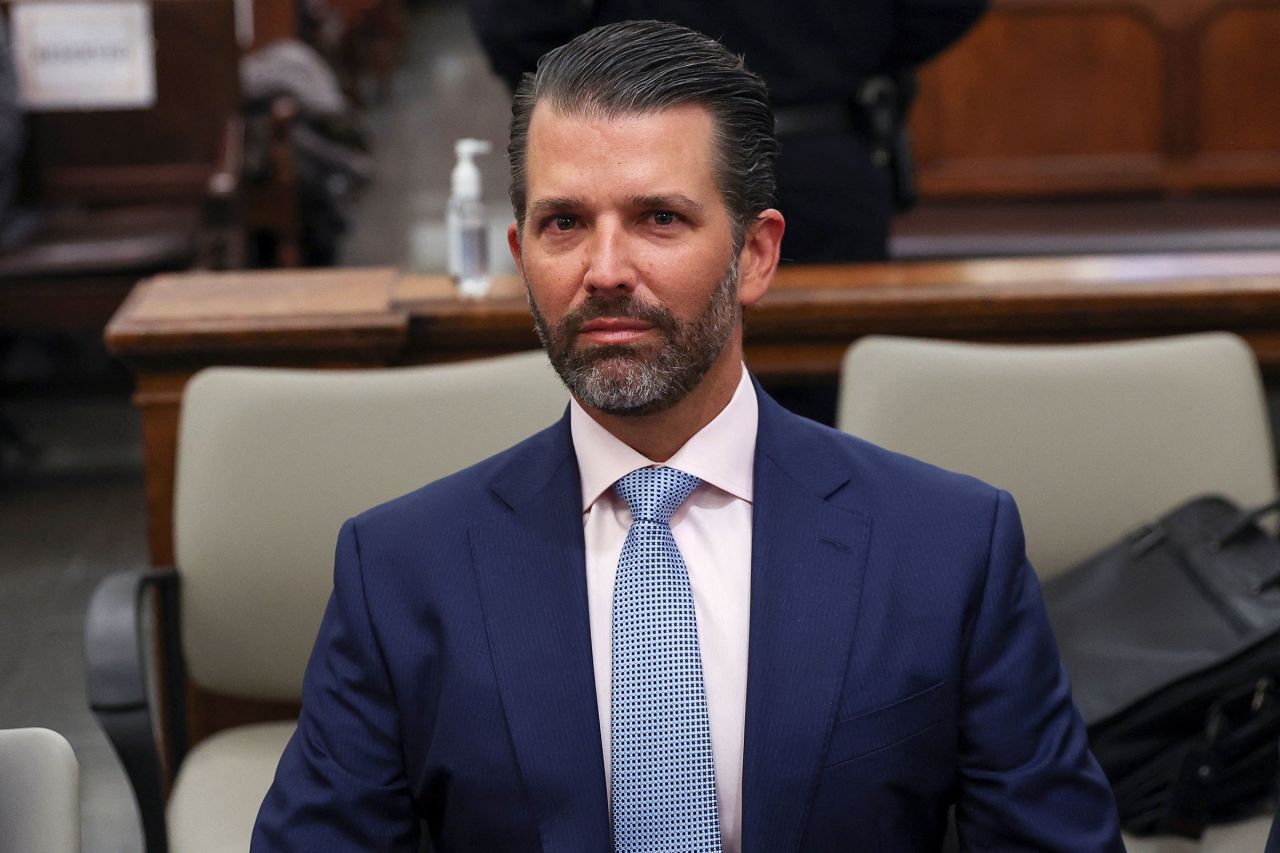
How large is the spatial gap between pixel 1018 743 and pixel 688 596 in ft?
1.00

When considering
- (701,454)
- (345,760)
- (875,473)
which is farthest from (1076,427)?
(345,760)

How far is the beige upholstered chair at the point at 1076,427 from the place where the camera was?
2391mm

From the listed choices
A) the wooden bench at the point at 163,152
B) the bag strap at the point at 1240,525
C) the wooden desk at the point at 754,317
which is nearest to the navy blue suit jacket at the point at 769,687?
the bag strap at the point at 1240,525

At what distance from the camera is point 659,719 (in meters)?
1.46

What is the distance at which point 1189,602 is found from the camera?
2.19m

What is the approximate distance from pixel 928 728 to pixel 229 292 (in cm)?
169

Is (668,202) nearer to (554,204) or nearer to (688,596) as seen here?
(554,204)

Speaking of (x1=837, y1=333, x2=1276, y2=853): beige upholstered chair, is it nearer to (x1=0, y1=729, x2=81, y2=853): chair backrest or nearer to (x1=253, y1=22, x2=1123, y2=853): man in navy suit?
(x1=253, y1=22, x2=1123, y2=853): man in navy suit

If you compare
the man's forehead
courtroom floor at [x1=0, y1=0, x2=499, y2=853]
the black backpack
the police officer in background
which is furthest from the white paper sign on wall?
the man's forehead

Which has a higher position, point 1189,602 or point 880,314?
point 880,314

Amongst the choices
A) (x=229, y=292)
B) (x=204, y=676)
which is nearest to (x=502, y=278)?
(x=229, y=292)

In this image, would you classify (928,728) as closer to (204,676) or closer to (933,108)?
(204,676)

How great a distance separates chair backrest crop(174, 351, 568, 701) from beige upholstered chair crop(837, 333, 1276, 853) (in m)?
0.50

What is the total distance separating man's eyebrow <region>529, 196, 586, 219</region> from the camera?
1406 millimetres
